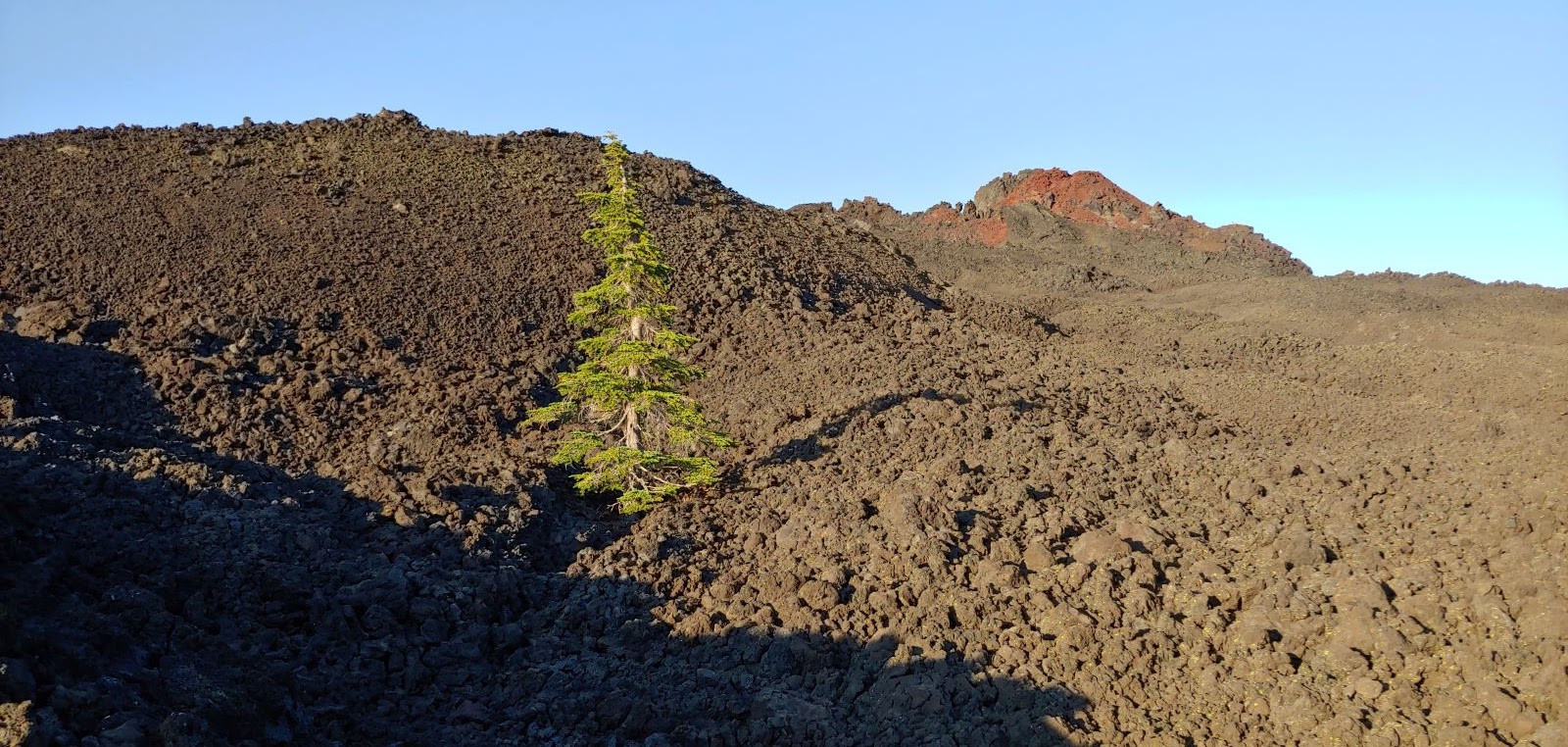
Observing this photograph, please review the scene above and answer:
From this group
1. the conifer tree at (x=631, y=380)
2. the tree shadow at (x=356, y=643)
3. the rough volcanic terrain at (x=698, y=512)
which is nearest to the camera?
the tree shadow at (x=356, y=643)

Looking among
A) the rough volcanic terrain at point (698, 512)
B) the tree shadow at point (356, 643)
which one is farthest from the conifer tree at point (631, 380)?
the tree shadow at point (356, 643)

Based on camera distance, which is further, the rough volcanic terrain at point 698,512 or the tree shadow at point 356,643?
the rough volcanic terrain at point 698,512

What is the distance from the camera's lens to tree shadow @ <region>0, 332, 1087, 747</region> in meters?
8.33

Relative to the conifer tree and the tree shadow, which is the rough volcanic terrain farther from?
the conifer tree

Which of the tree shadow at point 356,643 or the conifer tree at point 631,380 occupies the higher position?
the conifer tree at point 631,380

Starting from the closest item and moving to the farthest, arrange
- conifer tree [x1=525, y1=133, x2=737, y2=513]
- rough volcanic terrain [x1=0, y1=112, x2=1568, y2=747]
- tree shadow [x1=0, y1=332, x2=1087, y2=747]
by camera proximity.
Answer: tree shadow [x1=0, y1=332, x2=1087, y2=747]
rough volcanic terrain [x1=0, y1=112, x2=1568, y2=747]
conifer tree [x1=525, y1=133, x2=737, y2=513]

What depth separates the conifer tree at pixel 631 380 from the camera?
14234 millimetres

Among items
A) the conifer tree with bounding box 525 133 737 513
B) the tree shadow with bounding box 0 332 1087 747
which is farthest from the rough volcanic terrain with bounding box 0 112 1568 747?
the conifer tree with bounding box 525 133 737 513

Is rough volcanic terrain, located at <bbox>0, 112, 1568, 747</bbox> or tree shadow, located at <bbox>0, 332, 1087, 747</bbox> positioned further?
rough volcanic terrain, located at <bbox>0, 112, 1568, 747</bbox>

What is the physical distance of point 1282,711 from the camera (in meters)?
9.25

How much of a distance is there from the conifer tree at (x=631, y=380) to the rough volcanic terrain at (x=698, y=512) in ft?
2.15

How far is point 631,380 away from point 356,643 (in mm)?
5227

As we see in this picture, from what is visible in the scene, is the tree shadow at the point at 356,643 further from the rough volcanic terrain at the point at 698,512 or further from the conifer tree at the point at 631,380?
the conifer tree at the point at 631,380

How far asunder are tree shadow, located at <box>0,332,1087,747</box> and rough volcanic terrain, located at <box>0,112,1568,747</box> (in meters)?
0.05
